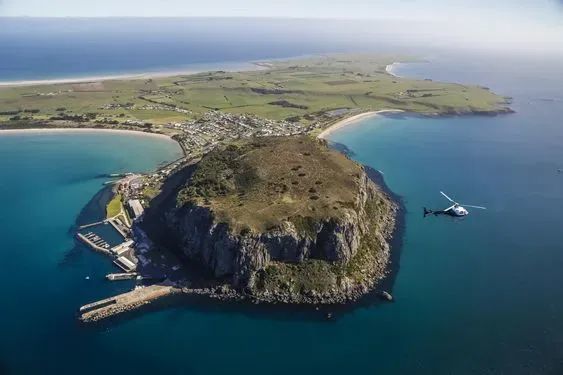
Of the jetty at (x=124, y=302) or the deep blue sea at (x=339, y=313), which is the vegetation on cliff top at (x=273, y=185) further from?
the deep blue sea at (x=339, y=313)

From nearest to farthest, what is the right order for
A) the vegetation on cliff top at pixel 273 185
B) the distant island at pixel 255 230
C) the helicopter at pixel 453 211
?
the distant island at pixel 255 230, the vegetation on cliff top at pixel 273 185, the helicopter at pixel 453 211

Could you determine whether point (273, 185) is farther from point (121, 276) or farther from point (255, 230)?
point (121, 276)

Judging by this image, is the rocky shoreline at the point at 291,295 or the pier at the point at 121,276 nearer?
the rocky shoreline at the point at 291,295

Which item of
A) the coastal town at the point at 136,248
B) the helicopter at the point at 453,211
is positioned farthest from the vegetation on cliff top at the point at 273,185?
the helicopter at the point at 453,211

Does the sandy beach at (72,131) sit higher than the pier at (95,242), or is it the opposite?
the sandy beach at (72,131)

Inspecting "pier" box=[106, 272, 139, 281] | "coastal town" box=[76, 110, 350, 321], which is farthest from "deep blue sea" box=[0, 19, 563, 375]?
"coastal town" box=[76, 110, 350, 321]

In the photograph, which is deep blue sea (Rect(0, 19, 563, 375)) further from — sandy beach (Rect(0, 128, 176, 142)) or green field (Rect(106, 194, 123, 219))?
sandy beach (Rect(0, 128, 176, 142))

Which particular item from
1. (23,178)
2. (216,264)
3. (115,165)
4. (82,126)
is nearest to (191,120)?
(82,126)

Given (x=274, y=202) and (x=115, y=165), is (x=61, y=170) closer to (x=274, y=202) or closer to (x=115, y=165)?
(x=115, y=165)
